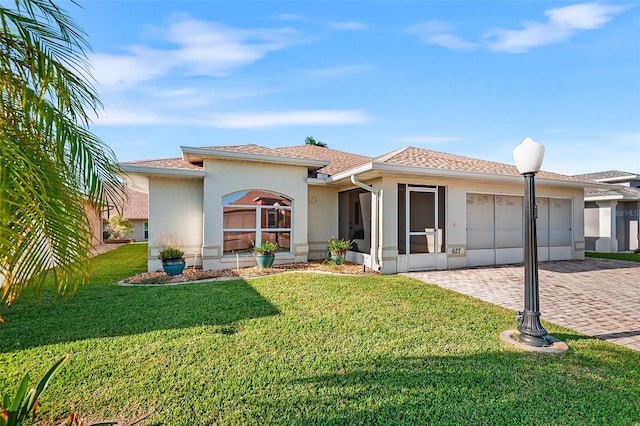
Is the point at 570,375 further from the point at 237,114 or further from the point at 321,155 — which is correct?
the point at 321,155

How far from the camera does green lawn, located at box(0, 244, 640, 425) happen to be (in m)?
2.96

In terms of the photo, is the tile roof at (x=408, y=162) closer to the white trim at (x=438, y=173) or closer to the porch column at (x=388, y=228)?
the white trim at (x=438, y=173)

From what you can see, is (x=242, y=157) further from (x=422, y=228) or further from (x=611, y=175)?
(x=611, y=175)

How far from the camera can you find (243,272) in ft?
32.3

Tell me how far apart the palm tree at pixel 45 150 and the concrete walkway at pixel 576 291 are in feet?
22.5

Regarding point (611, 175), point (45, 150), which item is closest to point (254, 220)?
point (45, 150)

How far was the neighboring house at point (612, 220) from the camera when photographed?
1706cm

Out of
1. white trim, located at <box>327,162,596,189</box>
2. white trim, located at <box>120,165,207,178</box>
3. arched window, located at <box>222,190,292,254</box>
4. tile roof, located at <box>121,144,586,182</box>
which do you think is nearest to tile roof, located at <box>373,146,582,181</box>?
tile roof, located at <box>121,144,586,182</box>

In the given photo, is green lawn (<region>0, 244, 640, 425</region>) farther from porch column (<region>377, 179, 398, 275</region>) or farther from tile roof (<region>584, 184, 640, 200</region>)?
tile roof (<region>584, 184, 640, 200</region>)

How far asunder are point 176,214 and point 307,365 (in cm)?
836

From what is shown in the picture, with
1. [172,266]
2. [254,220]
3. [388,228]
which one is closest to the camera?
[172,266]

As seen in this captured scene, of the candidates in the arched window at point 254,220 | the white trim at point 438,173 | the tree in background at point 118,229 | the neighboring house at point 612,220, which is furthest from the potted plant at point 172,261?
the neighboring house at point 612,220

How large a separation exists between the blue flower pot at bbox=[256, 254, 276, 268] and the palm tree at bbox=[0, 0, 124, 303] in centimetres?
761

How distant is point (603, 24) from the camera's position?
7988 mm
